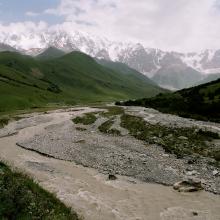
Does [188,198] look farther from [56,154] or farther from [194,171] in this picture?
[56,154]

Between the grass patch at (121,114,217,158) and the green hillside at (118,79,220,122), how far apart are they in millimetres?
17855

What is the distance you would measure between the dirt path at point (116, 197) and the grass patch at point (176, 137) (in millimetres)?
12827

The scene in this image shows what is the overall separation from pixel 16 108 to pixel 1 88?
32.3 meters

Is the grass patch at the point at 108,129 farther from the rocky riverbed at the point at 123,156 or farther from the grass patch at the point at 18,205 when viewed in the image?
the grass patch at the point at 18,205

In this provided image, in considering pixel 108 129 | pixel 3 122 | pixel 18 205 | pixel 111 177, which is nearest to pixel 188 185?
pixel 111 177

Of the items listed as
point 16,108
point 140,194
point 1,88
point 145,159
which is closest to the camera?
point 140,194

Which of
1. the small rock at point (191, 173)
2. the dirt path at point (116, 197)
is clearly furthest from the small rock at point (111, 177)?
the small rock at point (191, 173)

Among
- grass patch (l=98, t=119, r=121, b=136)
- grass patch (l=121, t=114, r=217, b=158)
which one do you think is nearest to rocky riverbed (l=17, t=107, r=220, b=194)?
grass patch (l=98, t=119, r=121, b=136)

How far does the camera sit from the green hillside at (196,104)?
83938mm

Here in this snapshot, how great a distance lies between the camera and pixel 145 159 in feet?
143

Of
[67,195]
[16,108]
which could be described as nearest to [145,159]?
[67,195]

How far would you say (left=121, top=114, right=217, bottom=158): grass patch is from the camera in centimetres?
4709

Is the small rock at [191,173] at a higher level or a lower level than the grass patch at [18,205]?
lower

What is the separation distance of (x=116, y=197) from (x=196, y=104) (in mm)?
66621
